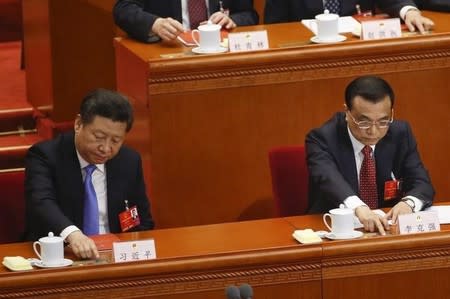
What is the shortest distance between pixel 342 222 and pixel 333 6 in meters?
1.47

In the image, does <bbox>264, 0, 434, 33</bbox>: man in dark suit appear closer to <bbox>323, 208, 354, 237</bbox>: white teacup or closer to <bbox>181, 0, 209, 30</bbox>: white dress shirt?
<bbox>181, 0, 209, 30</bbox>: white dress shirt

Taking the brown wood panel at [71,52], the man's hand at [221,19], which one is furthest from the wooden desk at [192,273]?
the brown wood panel at [71,52]

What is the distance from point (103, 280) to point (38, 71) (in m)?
2.27

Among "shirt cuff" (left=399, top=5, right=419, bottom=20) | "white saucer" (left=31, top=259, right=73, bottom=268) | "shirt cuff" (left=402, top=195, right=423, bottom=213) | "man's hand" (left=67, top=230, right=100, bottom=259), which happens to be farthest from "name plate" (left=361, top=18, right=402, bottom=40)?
"white saucer" (left=31, top=259, right=73, bottom=268)

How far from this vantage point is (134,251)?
11.6ft

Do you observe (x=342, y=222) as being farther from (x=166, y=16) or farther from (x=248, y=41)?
(x=166, y=16)

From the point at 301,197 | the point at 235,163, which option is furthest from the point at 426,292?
the point at 235,163

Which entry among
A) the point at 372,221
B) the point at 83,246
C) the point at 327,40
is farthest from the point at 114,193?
the point at 327,40

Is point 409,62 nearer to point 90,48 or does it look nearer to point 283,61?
point 283,61

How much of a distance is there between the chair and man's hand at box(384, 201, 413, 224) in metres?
0.43

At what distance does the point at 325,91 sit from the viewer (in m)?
4.50

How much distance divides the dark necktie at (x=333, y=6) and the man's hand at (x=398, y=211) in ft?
4.06

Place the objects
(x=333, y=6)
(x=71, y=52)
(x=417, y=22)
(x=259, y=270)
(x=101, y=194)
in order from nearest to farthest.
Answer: (x=259, y=270), (x=101, y=194), (x=417, y=22), (x=333, y=6), (x=71, y=52)

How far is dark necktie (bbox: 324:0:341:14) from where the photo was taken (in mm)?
4938
